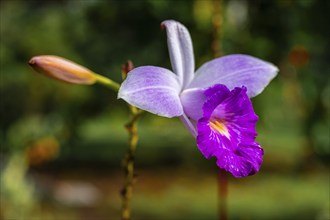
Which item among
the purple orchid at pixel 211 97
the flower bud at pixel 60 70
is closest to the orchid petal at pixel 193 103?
the purple orchid at pixel 211 97

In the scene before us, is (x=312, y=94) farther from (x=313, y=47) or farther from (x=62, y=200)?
(x=62, y=200)

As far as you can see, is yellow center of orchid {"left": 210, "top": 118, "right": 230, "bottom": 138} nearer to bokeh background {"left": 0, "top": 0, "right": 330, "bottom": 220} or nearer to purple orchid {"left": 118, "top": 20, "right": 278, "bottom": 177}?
purple orchid {"left": 118, "top": 20, "right": 278, "bottom": 177}

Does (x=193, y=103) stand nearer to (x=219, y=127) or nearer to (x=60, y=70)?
(x=219, y=127)

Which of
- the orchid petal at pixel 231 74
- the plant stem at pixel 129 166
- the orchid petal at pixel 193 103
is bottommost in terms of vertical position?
the plant stem at pixel 129 166

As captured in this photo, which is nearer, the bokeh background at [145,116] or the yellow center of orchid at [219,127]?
the yellow center of orchid at [219,127]

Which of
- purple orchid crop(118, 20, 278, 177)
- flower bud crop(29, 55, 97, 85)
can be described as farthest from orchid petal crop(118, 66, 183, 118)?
flower bud crop(29, 55, 97, 85)

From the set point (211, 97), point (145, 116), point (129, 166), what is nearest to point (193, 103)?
point (211, 97)

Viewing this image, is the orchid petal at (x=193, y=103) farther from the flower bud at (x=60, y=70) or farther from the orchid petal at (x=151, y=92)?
the flower bud at (x=60, y=70)
